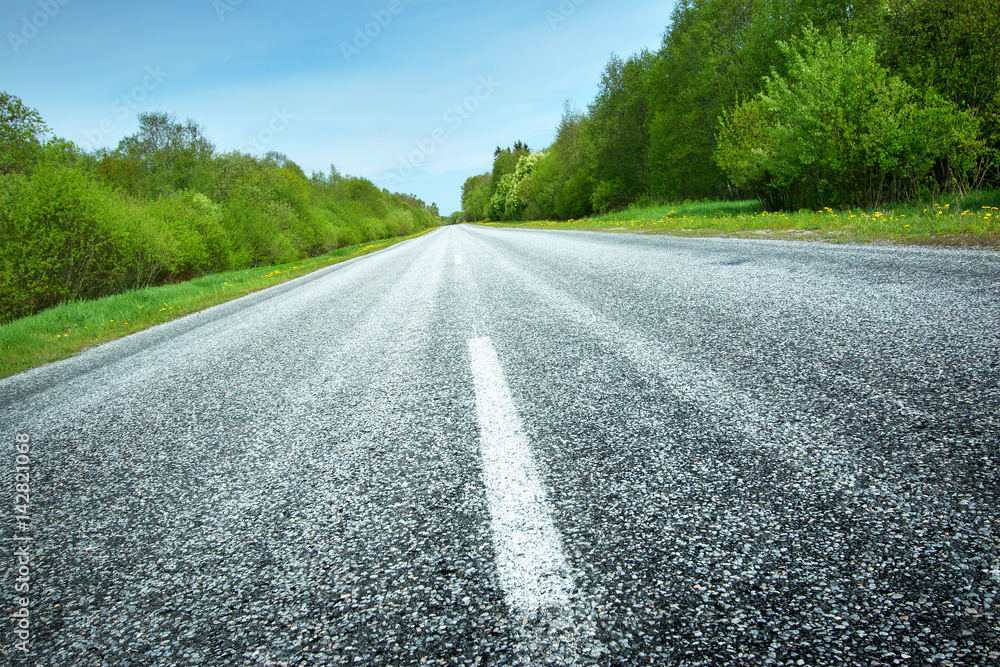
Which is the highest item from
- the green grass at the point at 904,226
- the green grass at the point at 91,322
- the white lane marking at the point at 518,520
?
the green grass at the point at 91,322

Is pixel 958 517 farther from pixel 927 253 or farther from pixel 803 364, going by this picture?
pixel 927 253

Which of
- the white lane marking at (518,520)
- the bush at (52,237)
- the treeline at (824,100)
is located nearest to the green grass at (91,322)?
the bush at (52,237)

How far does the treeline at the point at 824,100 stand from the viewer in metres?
9.97

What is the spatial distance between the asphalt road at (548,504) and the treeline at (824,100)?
970cm

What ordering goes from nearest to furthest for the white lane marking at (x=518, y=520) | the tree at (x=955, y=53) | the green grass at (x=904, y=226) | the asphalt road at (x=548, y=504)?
the asphalt road at (x=548, y=504), the white lane marking at (x=518, y=520), the green grass at (x=904, y=226), the tree at (x=955, y=53)

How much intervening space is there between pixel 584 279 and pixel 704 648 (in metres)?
5.40

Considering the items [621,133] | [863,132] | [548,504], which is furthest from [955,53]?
[621,133]

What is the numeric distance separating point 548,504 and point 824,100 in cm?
1396

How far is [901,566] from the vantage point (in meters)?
1.12

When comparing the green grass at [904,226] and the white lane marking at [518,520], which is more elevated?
the green grass at [904,226]

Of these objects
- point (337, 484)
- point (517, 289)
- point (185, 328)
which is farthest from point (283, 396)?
point (185, 328)

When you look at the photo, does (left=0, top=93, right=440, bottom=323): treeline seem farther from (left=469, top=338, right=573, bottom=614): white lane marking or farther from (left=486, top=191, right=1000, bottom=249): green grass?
(left=486, top=191, right=1000, bottom=249): green grass

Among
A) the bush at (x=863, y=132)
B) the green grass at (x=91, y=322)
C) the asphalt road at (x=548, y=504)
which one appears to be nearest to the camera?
the asphalt road at (x=548, y=504)

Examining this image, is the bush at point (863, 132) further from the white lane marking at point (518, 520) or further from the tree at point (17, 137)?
the tree at point (17, 137)
